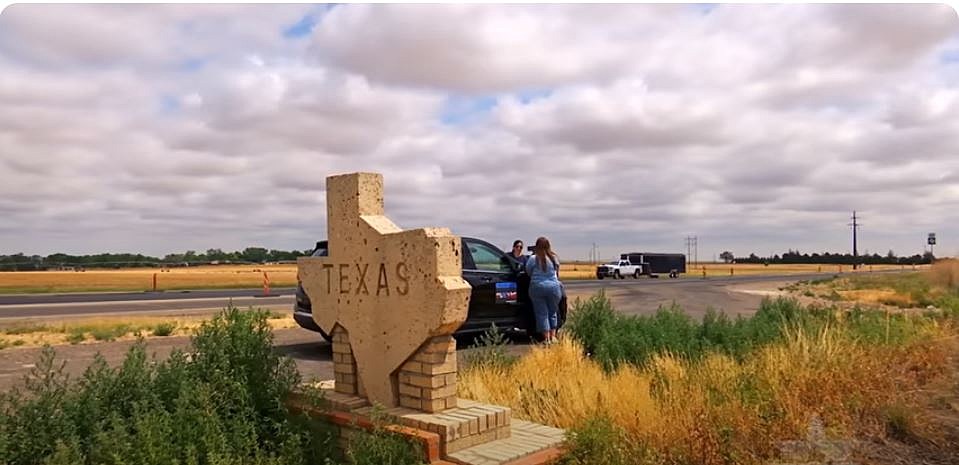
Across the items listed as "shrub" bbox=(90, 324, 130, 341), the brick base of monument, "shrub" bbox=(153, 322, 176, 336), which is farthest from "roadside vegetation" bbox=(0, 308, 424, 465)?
"shrub" bbox=(153, 322, 176, 336)

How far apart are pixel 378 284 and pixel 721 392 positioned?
3.14m

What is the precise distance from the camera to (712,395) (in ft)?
21.1

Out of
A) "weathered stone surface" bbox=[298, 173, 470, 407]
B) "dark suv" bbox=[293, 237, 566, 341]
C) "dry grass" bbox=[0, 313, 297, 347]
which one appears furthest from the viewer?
"dry grass" bbox=[0, 313, 297, 347]

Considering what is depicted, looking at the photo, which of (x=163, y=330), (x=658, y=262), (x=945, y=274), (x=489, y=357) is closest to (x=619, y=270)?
(x=658, y=262)

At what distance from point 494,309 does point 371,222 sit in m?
6.04

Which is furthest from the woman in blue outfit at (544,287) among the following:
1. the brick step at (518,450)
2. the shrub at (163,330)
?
the shrub at (163,330)

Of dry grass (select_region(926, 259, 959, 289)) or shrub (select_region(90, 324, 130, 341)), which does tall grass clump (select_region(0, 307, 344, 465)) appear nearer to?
shrub (select_region(90, 324, 130, 341))

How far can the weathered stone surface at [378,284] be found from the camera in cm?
510

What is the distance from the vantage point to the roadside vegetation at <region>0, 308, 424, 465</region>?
4.38 metres

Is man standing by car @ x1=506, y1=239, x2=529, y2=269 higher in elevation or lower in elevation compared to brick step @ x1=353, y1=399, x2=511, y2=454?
higher

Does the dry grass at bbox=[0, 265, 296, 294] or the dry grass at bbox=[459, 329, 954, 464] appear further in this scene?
the dry grass at bbox=[0, 265, 296, 294]

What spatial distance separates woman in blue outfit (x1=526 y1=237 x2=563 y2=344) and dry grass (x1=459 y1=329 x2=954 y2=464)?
1993 mm

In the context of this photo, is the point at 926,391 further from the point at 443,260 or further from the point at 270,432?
the point at 270,432

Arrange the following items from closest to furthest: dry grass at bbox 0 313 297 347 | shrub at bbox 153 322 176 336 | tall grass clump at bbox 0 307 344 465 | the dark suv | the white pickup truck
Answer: tall grass clump at bbox 0 307 344 465
the dark suv
dry grass at bbox 0 313 297 347
shrub at bbox 153 322 176 336
the white pickup truck
